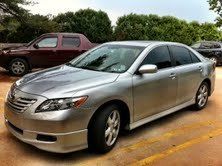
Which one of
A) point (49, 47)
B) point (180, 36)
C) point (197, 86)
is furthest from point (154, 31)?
point (197, 86)

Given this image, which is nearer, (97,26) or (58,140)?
(58,140)

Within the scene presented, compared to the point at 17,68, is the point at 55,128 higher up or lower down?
higher up

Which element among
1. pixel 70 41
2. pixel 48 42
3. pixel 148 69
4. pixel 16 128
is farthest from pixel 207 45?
pixel 16 128

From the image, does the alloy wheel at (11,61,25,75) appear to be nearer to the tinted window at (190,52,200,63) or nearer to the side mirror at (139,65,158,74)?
the tinted window at (190,52,200,63)

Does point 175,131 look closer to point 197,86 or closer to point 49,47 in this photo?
point 197,86

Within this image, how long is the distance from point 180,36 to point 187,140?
63.7 feet

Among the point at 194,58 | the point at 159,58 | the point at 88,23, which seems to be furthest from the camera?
the point at 88,23

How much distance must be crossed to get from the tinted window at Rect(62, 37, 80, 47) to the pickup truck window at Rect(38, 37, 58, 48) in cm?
30

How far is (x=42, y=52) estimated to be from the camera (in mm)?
14180

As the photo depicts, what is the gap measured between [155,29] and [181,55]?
16.5m

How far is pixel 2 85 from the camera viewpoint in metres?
11.6

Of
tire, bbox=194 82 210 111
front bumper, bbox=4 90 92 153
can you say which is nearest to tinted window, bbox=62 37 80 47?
tire, bbox=194 82 210 111

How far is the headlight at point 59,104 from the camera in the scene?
5191 millimetres

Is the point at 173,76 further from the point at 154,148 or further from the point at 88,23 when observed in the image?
the point at 88,23
